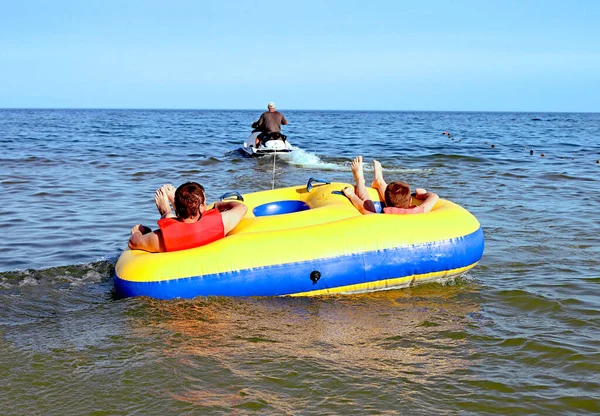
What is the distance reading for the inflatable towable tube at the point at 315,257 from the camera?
15.7ft

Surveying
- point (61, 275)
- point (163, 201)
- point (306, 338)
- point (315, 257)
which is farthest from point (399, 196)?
point (61, 275)

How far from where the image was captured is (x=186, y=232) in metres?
4.90

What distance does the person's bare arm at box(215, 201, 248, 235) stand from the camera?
516cm

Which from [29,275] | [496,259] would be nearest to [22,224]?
[29,275]

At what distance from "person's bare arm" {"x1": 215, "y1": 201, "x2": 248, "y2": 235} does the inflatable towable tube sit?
0.07 metres

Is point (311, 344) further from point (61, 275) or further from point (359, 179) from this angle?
point (61, 275)

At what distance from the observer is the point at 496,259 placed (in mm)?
6273

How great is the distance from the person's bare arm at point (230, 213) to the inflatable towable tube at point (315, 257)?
0.07 metres

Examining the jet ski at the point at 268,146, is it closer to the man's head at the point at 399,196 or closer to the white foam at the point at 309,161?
the white foam at the point at 309,161

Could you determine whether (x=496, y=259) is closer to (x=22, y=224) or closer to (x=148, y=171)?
(x=22, y=224)

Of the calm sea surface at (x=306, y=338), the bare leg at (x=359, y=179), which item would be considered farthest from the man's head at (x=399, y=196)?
the calm sea surface at (x=306, y=338)

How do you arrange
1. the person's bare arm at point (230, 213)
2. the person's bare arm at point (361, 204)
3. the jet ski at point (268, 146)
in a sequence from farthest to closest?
1. the jet ski at point (268, 146)
2. the person's bare arm at point (361, 204)
3. the person's bare arm at point (230, 213)

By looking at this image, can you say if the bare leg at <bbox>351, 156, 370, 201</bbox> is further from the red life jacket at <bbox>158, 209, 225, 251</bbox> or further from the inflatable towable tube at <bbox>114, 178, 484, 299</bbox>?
the red life jacket at <bbox>158, 209, 225, 251</bbox>

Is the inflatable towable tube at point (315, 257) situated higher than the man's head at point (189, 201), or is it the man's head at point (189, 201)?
the man's head at point (189, 201)
